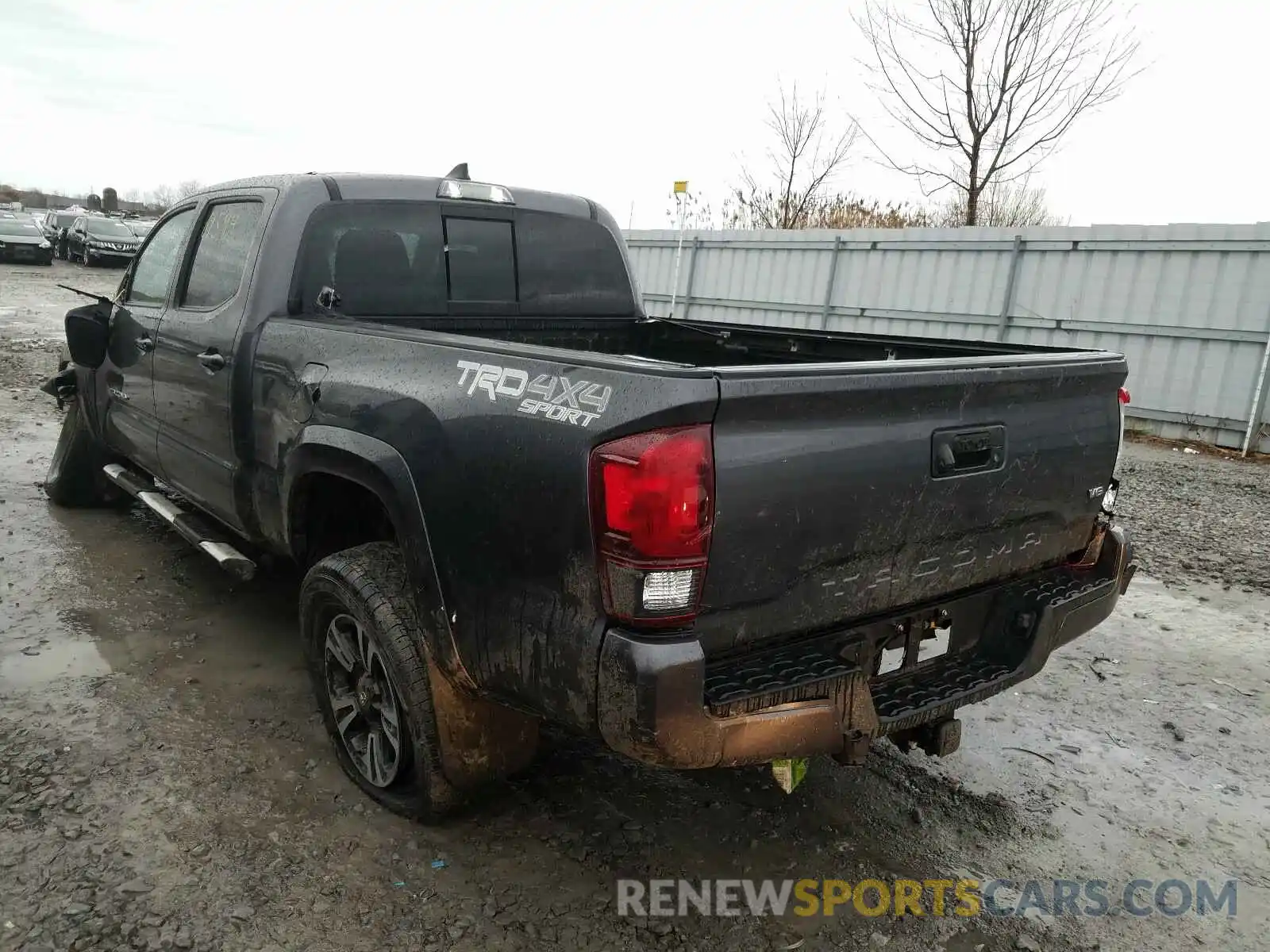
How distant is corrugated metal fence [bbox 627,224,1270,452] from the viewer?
990cm

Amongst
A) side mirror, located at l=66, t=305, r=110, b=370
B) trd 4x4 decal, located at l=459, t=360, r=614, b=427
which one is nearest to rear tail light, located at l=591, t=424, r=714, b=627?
trd 4x4 decal, located at l=459, t=360, r=614, b=427

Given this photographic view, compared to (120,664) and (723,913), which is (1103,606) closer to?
(723,913)

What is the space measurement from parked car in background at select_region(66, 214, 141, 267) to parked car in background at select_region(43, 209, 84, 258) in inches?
82.4

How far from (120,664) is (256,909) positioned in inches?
71.1

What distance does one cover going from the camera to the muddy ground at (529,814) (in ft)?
7.89

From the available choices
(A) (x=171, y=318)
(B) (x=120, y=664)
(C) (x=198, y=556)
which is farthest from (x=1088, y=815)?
(C) (x=198, y=556)

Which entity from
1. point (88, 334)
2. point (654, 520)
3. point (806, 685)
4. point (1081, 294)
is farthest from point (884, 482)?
point (1081, 294)

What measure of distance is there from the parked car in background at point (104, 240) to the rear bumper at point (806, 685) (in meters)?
29.2

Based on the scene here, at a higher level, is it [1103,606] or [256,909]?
[1103,606]

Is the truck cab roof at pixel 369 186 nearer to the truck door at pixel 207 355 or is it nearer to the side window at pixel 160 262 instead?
the truck door at pixel 207 355

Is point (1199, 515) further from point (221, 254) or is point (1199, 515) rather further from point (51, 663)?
point (51, 663)

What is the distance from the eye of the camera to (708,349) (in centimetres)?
435

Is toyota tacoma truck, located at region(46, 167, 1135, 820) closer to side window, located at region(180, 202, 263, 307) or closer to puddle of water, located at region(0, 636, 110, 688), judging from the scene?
side window, located at region(180, 202, 263, 307)

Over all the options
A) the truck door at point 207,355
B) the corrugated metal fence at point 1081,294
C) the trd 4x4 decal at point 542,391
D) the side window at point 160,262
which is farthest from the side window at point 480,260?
the corrugated metal fence at point 1081,294
